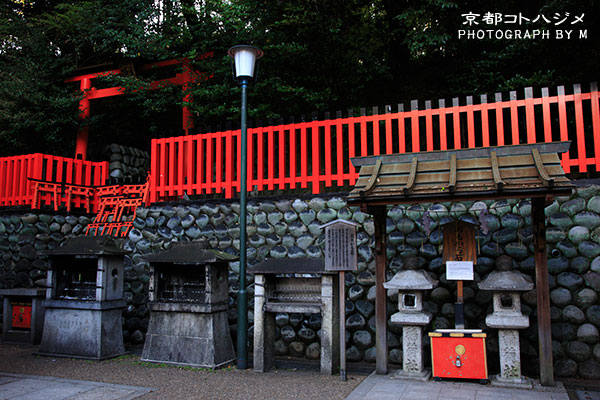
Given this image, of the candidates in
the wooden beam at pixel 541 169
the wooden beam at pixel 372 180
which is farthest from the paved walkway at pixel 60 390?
the wooden beam at pixel 541 169

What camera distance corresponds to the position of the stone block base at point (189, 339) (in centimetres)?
754

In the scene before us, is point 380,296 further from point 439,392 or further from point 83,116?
point 83,116

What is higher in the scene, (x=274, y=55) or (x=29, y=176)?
(x=274, y=55)

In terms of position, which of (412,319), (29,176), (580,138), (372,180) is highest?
(29,176)

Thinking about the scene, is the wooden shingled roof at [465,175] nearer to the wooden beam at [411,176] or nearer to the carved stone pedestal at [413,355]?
the wooden beam at [411,176]

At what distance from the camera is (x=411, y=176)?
6.35 meters

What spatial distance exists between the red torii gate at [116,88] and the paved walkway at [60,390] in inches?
327

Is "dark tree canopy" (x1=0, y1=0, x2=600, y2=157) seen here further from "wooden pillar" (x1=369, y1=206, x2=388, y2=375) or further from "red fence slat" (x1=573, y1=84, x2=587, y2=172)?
"wooden pillar" (x1=369, y1=206, x2=388, y2=375)

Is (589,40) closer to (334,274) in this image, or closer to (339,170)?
(339,170)

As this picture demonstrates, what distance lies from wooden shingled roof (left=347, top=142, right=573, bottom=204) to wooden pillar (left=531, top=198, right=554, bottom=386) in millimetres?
633

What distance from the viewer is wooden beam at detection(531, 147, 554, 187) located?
5.39 m

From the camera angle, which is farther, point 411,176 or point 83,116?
point 83,116

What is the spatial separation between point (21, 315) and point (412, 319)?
346 inches

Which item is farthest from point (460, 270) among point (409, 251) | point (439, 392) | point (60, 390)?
point (60, 390)
